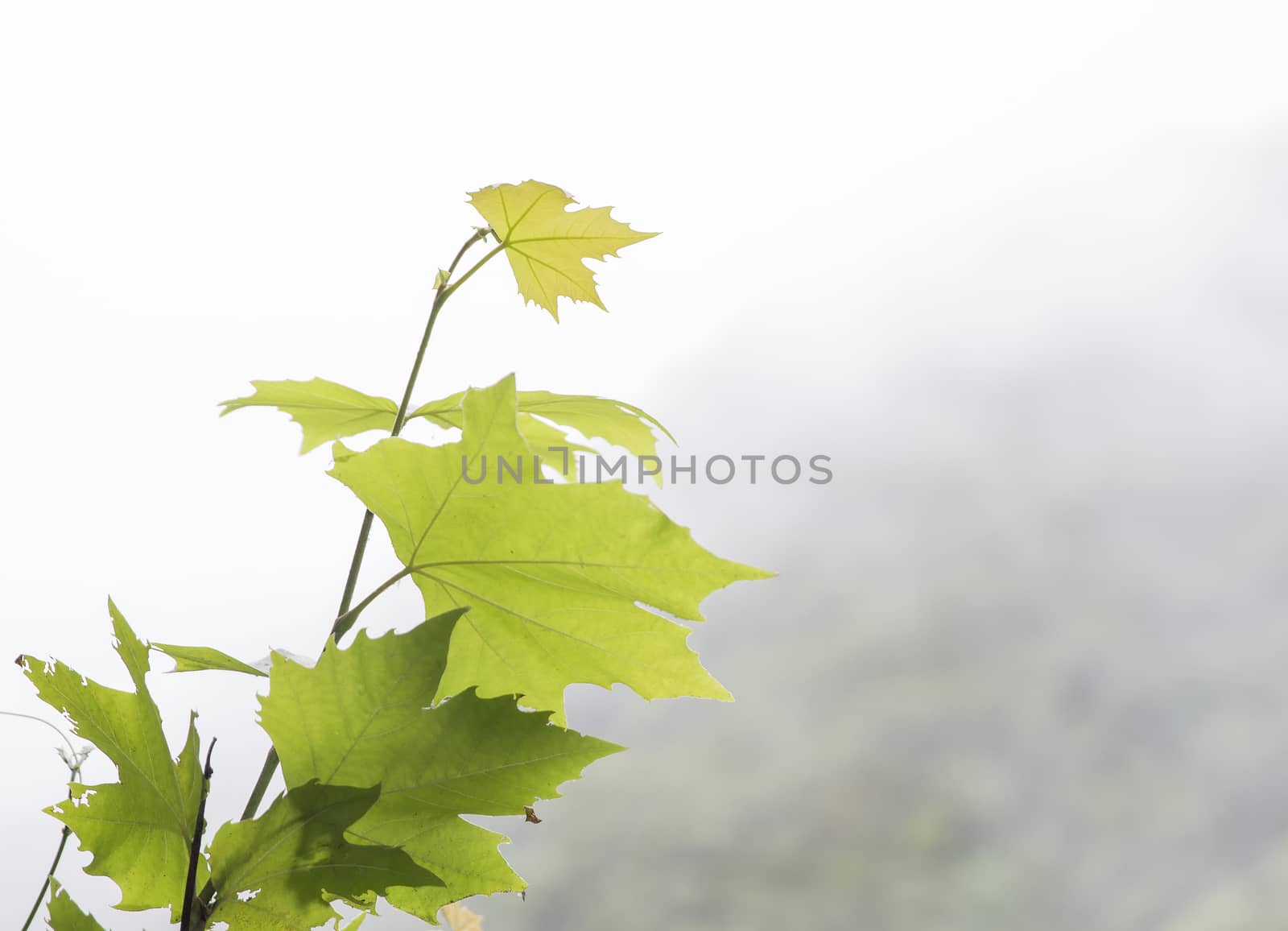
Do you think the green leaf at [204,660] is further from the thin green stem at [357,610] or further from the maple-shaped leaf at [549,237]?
the maple-shaped leaf at [549,237]

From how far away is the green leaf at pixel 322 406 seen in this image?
0.42m

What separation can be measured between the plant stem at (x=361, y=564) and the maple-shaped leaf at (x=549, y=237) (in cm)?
2

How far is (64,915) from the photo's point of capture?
223 millimetres

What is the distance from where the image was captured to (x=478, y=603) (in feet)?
0.98

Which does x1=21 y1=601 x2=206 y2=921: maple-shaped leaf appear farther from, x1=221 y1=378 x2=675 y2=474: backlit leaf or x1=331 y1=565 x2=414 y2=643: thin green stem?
x1=221 y1=378 x2=675 y2=474: backlit leaf

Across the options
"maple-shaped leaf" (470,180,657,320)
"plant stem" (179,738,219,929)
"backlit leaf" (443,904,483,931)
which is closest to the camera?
"plant stem" (179,738,219,929)

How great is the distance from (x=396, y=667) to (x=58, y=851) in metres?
0.21

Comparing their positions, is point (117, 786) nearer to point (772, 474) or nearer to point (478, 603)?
point (478, 603)

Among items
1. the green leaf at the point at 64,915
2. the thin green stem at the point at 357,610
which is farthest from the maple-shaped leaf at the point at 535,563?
the green leaf at the point at 64,915

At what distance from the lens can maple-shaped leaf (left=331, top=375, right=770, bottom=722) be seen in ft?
0.83

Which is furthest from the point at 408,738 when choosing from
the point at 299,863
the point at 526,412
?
the point at 526,412

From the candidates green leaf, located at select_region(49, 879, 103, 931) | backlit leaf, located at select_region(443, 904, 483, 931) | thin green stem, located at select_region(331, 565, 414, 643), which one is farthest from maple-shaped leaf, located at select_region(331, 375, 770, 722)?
backlit leaf, located at select_region(443, 904, 483, 931)

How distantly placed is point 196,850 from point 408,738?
54 millimetres

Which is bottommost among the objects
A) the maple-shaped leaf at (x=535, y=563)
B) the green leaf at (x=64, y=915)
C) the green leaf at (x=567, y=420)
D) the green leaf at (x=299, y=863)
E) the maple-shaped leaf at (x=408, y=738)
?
the green leaf at (x=64, y=915)
